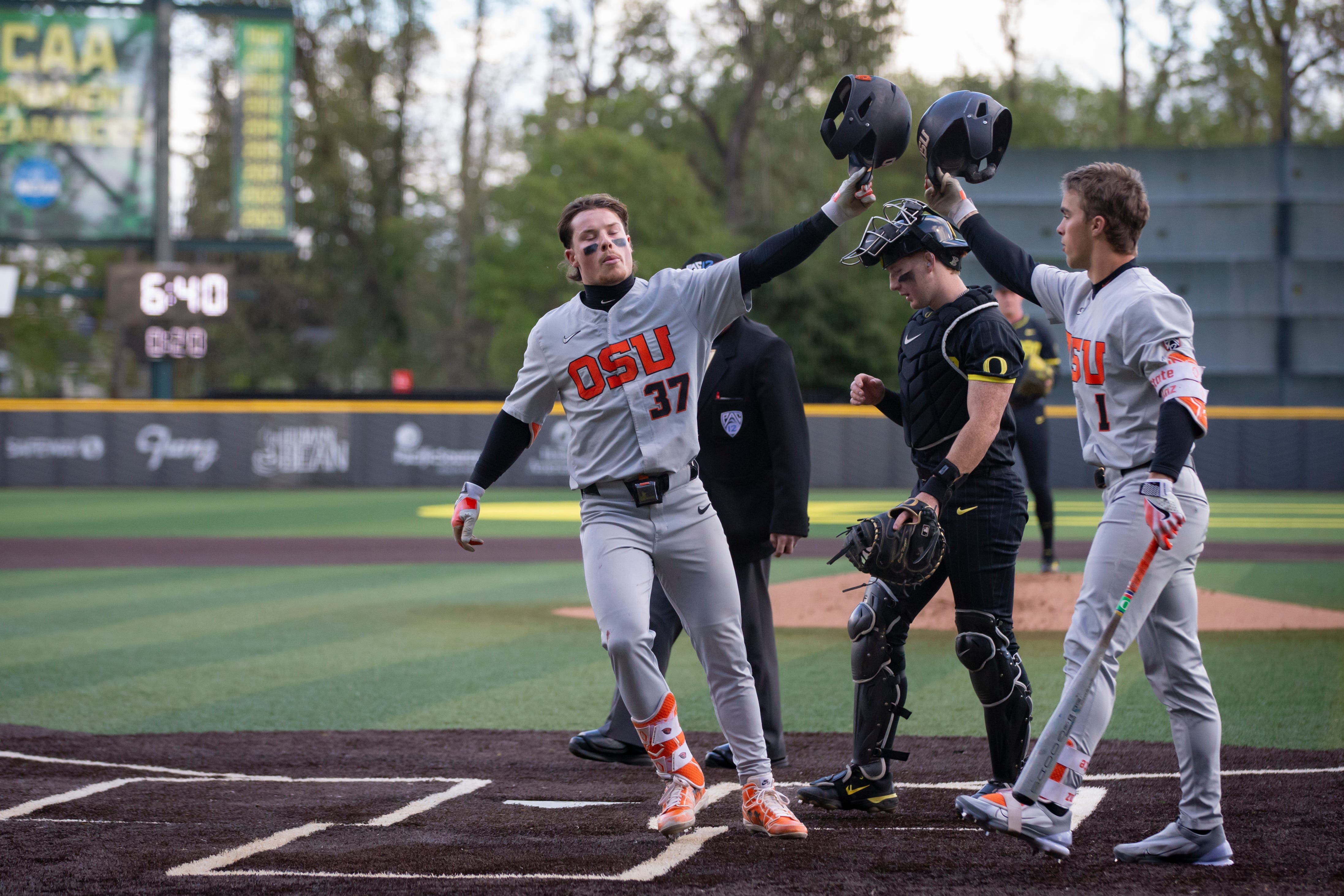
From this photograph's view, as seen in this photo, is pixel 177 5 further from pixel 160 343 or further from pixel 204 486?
pixel 204 486

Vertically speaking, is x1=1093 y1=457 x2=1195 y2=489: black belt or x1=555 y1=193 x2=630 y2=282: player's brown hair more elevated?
x1=555 y1=193 x2=630 y2=282: player's brown hair

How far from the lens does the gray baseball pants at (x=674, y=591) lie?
12.6 ft

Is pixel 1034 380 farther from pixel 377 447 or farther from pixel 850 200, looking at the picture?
pixel 377 447

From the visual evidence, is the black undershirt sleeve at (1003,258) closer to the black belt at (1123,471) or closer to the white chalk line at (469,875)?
the black belt at (1123,471)

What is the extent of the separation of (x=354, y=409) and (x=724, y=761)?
1872 cm

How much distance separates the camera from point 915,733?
18.2 ft

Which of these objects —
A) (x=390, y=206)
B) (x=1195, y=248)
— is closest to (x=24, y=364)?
(x=390, y=206)

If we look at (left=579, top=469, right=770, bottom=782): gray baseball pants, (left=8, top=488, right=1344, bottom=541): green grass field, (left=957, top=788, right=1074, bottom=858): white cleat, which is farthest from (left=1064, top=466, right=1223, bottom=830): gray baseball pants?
(left=8, top=488, right=1344, bottom=541): green grass field

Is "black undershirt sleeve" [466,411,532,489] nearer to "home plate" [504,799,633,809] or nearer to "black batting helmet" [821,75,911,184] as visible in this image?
"home plate" [504,799,633,809]

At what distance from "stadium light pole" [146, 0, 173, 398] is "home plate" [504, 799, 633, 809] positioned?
20.3 m

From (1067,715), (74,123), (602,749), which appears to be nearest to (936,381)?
(1067,715)

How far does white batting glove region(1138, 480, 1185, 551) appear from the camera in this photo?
10.7 ft

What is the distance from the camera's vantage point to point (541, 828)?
3.95 meters

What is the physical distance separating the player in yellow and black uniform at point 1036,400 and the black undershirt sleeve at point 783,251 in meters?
5.21
